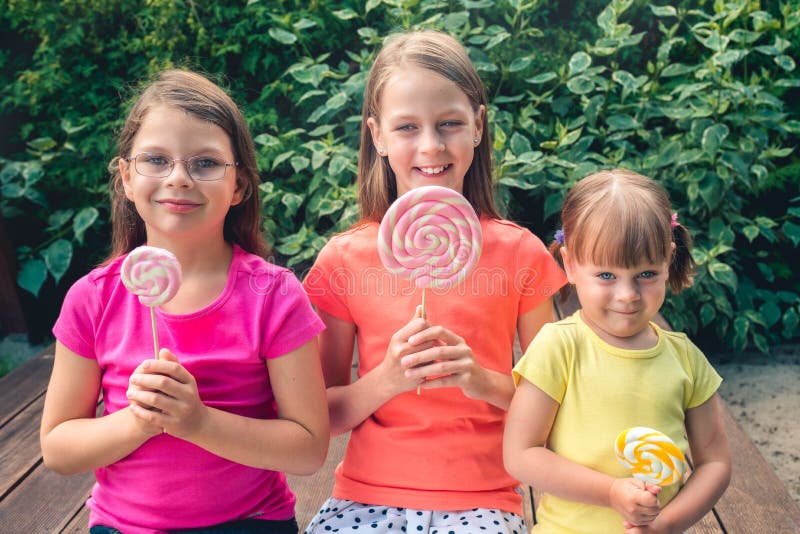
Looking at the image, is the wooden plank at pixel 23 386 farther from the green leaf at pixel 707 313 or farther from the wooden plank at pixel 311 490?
the green leaf at pixel 707 313

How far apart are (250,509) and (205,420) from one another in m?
0.33

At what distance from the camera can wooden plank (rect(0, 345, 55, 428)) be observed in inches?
128

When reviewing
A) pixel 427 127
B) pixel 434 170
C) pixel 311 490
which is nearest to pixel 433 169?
pixel 434 170

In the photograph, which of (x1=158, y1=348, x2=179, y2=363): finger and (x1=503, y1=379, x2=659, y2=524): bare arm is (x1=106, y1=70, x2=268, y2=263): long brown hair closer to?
(x1=158, y1=348, x2=179, y2=363): finger

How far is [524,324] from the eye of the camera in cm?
218

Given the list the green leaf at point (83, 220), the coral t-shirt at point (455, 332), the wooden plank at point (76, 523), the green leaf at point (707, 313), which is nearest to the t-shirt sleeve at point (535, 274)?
the coral t-shirt at point (455, 332)

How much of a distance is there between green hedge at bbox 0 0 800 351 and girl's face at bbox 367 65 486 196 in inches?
76.2

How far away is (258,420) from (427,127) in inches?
33.2

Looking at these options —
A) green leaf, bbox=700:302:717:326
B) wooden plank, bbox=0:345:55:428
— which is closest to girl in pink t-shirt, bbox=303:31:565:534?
wooden plank, bbox=0:345:55:428

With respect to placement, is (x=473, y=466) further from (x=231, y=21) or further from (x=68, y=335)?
(x=231, y=21)

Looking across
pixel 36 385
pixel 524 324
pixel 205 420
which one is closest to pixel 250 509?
pixel 205 420

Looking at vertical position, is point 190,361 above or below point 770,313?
above

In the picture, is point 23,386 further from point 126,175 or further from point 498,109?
point 498,109

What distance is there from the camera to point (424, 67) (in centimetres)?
205
